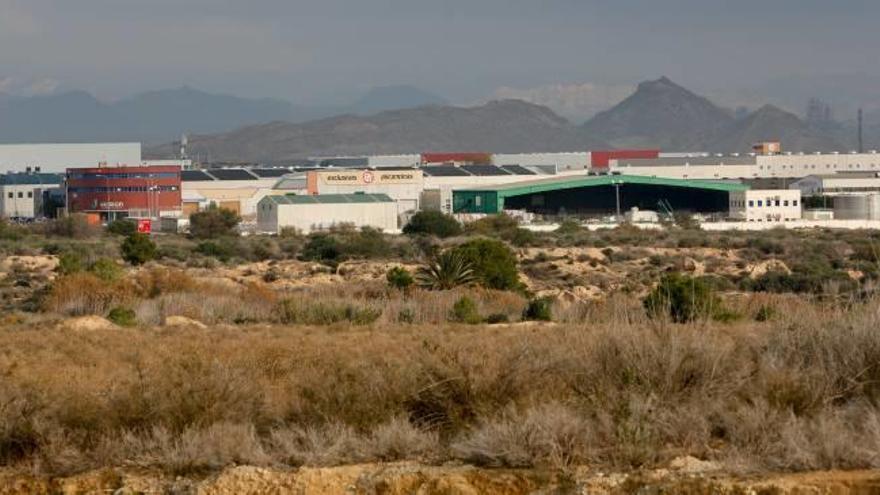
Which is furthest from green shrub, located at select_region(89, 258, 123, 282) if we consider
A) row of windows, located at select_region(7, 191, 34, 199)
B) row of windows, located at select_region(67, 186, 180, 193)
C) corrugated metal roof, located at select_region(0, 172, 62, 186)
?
corrugated metal roof, located at select_region(0, 172, 62, 186)

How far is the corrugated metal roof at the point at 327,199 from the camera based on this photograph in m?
91.1

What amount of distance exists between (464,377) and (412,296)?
2473 cm

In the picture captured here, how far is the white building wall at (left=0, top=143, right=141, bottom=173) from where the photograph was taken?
539ft

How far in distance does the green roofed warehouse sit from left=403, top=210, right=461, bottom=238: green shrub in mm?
15395

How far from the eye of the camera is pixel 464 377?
1513 centimetres

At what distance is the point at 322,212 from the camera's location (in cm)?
9100

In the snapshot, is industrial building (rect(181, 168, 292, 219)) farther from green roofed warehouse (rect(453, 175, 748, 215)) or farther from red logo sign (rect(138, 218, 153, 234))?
green roofed warehouse (rect(453, 175, 748, 215))

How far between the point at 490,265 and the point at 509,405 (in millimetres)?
33468

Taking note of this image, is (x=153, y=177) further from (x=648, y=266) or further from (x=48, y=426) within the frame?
(x=48, y=426)

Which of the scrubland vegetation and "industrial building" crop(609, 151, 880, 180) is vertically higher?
"industrial building" crop(609, 151, 880, 180)

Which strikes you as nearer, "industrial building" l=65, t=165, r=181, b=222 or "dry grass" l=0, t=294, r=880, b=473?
"dry grass" l=0, t=294, r=880, b=473

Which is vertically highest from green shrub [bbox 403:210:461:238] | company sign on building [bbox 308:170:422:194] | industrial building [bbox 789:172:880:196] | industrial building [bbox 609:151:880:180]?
industrial building [bbox 609:151:880:180]

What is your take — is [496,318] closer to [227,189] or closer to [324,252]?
[324,252]

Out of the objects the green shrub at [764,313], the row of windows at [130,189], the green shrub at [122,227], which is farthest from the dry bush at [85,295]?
the row of windows at [130,189]
